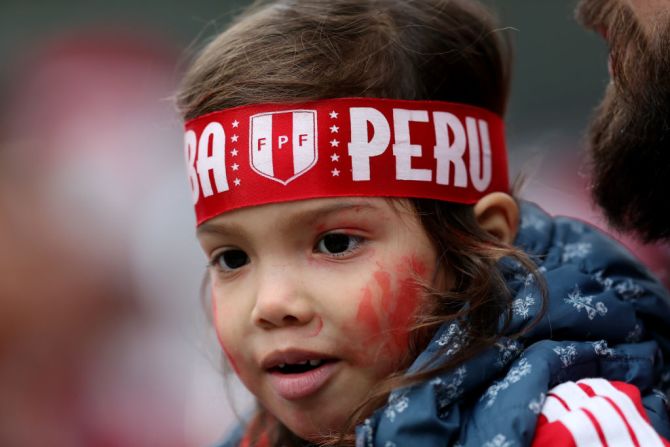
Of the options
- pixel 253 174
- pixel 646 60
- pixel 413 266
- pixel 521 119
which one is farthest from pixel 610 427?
pixel 521 119

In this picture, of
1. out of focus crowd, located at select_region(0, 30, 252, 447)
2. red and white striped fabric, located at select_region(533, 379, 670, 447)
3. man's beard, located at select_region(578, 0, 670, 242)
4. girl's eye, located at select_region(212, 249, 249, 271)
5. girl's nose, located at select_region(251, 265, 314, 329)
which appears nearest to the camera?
red and white striped fabric, located at select_region(533, 379, 670, 447)

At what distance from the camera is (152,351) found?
478cm

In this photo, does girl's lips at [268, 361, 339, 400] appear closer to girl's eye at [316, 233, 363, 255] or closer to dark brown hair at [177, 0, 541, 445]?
dark brown hair at [177, 0, 541, 445]

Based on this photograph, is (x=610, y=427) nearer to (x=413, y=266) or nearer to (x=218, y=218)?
(x=413, y=266)

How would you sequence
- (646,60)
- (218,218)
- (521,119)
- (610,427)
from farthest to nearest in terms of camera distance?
1. (521,119)
2. (218,218)
3. (646,60)
4. (610,427)

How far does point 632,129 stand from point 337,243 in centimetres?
57

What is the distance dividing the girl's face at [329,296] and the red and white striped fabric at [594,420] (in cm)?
33

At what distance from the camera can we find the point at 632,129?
1.68 m

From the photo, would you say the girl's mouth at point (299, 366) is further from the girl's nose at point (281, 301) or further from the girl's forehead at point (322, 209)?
the girl's forehead at point (322, 209)

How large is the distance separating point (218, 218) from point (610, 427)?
840 mm

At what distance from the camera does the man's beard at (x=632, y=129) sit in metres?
1.63

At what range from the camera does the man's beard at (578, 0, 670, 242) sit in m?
1.63

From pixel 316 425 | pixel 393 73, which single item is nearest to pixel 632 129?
pixel 393 73

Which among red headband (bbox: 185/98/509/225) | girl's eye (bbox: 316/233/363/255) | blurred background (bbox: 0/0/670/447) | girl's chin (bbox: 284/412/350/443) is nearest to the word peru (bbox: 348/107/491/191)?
red headband (bbox: 185/98/509/225)
